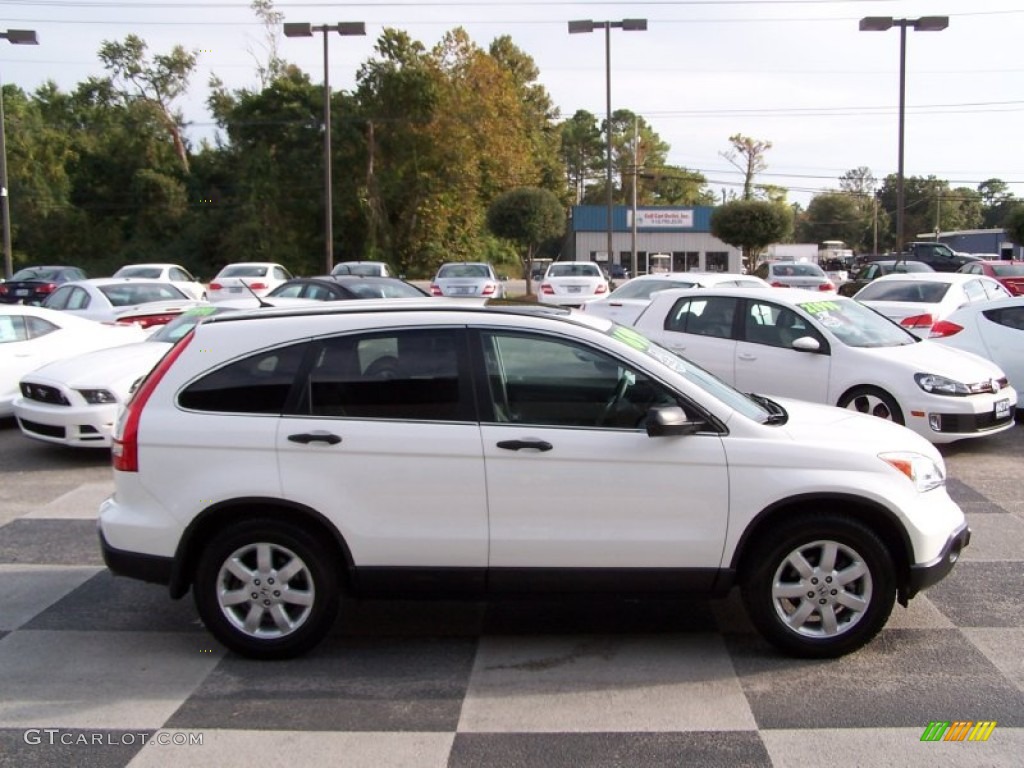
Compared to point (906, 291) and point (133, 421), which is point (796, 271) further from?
A: point (133, 421)

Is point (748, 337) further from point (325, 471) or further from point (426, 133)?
point (426, 133)

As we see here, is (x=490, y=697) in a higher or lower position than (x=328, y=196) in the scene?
lower

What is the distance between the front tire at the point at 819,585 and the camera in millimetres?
4559

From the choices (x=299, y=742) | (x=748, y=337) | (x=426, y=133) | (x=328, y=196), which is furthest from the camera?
(x=426, y=133)

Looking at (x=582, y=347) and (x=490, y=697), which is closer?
(x=490, y=697)

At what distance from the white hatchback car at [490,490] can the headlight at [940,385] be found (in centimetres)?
461

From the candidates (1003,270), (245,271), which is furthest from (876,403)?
(245,271)

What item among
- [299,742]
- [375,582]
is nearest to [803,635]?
[375,582]

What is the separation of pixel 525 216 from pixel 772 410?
113 ft

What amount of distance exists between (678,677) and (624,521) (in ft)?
2.49

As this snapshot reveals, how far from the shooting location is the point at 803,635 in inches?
182

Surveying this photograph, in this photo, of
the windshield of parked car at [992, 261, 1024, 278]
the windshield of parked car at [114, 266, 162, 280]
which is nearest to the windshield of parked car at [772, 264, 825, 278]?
the windshield of parked car at [992, 261, 1024, 278]

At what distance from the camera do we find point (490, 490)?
4.54 m

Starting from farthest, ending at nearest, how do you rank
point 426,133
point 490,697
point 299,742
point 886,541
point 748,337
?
point 426,133 < point 748,337 < point 886,541 < point 490,697 < point 299,742
